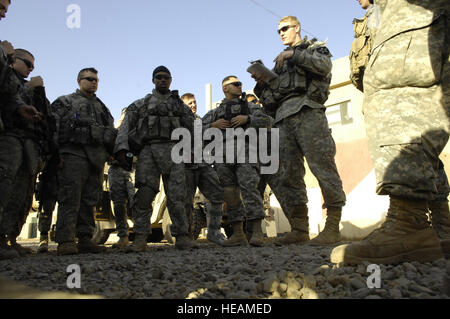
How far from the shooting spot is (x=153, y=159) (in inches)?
158

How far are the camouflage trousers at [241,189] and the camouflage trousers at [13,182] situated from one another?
7.18 feet

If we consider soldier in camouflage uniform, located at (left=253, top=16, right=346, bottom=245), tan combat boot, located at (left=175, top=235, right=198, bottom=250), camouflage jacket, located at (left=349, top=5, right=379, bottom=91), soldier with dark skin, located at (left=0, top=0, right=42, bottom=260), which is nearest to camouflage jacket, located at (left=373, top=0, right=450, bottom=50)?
camouflage jacket, located at (left=349, top=5, right=379, bottom=91)

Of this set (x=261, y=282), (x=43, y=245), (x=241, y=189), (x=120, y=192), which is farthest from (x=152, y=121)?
(x=261, y=282)

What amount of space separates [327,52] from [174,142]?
1975 mm

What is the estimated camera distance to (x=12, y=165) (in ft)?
10.5

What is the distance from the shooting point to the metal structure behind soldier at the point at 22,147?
321cm

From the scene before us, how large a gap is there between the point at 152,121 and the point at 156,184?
73 centimetres

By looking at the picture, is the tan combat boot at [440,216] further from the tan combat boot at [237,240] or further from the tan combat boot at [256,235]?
the tan combat boot at [237,240]

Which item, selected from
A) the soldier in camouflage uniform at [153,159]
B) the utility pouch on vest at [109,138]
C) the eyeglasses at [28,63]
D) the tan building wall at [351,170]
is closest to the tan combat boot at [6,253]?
the soldier in camouflage uniform at [153,159]

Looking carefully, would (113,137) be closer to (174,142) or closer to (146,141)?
(146,141)

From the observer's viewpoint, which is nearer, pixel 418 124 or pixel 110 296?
pixel 110 296

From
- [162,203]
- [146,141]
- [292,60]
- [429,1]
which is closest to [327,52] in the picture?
[292,60]

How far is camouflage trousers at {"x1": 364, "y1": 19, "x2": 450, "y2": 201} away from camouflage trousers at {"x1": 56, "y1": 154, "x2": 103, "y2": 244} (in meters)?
3.10

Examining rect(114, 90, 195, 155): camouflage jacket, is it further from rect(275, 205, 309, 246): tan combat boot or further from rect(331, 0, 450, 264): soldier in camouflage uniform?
rect(331, 0, 450, 264): soldier in camouflage uniform
